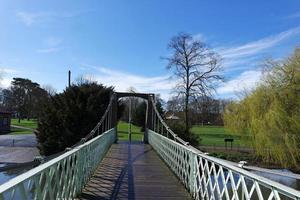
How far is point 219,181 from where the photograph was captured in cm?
667

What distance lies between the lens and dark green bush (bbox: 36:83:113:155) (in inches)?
1017

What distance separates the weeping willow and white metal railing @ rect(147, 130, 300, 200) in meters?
13.1

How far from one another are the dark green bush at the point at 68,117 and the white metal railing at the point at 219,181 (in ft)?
50.5

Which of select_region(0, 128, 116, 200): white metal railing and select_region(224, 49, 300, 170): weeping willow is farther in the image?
select_region(224, 49, 300, 170): weeping willow

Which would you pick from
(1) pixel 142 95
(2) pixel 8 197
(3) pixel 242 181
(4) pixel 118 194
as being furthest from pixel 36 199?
(1) pixel 142 95

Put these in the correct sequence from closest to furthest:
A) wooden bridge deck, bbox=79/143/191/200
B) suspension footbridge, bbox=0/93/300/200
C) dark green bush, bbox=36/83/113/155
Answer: suspension footbridge, bbox=0/93/300/200 < wooden bridge deck, bbox=79/143/191/200 < dark green bush, bbox=36/83/113/155

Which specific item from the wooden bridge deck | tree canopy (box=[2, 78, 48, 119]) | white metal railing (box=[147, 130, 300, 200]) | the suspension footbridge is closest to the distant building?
tree canopy (box=[2, 78, 48, 119])

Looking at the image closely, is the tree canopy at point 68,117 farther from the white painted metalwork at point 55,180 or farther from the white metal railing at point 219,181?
the white painted metalwork at point 55,180

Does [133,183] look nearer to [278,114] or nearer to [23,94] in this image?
[278,114]

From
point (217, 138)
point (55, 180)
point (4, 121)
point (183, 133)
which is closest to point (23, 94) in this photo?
point (4, 121)

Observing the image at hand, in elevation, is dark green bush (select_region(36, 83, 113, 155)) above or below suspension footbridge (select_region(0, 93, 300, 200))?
above

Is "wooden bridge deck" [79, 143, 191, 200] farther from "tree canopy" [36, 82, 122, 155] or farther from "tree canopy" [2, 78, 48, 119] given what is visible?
"tree canopy" [2, 78, 48, 119]

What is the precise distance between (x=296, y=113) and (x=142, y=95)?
1080 cm

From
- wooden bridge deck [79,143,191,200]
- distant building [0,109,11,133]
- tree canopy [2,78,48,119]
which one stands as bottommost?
wooden bridge deck [79,143,191,200]
